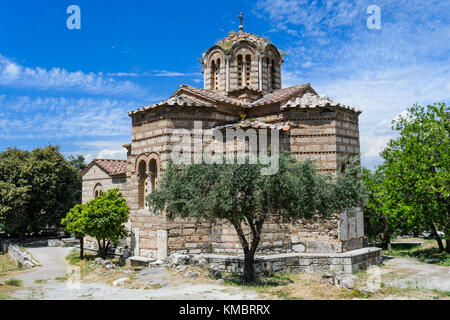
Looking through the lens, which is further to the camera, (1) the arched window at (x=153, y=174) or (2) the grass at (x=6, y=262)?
(2) the grass at (x=6, y=262)

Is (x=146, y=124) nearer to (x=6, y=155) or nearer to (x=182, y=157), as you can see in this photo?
(x=182, y=157)

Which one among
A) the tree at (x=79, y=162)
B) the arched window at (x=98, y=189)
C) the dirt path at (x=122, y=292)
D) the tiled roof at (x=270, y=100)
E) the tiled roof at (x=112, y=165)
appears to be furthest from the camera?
the tree at (x=79, y=162)

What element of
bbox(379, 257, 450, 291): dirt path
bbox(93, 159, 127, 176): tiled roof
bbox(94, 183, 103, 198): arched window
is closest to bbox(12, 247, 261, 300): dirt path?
bbox(379, 257, 450, 291): dirt path

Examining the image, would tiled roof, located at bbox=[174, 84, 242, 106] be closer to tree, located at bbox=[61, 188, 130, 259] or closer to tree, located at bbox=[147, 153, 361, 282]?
tree, located at bbox=[147, 153, 361, 282]

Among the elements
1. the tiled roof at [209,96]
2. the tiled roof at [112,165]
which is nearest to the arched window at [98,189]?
the tiled roof at [112,165]

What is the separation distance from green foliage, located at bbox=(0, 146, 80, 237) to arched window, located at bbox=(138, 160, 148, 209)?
13.9 m

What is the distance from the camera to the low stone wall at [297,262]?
38.0ft

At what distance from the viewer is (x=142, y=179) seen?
1413 cm

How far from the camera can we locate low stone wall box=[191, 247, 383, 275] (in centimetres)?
1159

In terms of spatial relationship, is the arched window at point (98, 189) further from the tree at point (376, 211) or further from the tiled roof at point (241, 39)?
the tree at point (376, 211)

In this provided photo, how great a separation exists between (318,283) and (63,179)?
2208cm

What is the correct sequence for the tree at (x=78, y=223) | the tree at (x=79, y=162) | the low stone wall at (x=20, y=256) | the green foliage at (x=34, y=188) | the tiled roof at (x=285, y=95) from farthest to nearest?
the tree at (x=79, y=162)
the green foliage at (x=34, y=188)
the low stone wall at (x=20, y=256)
the tree at (x=78, y=223)
the tiled roof at (x=285, y=95)

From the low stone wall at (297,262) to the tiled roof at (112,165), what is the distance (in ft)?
30.4

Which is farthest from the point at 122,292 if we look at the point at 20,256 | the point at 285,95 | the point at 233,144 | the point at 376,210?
the point at 376,210
